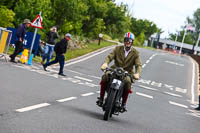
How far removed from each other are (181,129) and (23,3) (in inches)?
756

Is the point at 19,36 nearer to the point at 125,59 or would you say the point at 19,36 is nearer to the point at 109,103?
the point at 125,59

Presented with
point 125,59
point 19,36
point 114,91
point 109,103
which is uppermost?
point 125,59

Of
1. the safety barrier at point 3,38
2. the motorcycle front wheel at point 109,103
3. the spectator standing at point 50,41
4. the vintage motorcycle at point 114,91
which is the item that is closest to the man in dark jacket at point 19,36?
the safety barrier at point 3,38

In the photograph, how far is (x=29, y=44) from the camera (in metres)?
21.9

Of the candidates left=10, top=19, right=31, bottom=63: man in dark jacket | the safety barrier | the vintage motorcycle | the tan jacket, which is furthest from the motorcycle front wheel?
the safety barrier

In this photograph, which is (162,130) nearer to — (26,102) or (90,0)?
(26,102)

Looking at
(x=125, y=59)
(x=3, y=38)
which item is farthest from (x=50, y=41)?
(x=125, y=59)

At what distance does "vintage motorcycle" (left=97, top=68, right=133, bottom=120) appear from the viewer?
25.2 feet

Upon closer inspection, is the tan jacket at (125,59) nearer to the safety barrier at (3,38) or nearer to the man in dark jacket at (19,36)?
the man in dark jacket at (19,36)

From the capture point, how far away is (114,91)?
774cm

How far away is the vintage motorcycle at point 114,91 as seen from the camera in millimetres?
7688

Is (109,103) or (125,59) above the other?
(125,59)

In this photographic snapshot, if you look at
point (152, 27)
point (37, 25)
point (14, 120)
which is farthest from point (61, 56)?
point (152, 27)

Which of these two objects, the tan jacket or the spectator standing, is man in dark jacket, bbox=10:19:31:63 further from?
the tan jacket
